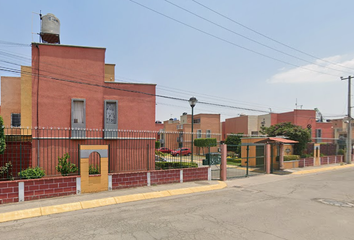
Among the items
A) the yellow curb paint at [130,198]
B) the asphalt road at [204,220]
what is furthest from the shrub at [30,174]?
the yellow curb paint at [130,198]

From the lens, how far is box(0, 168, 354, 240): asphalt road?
5.34m

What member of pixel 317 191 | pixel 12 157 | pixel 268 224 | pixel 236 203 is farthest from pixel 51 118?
pixel 317 191

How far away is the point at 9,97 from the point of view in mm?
15773

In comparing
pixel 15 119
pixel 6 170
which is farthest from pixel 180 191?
pixel 15 119

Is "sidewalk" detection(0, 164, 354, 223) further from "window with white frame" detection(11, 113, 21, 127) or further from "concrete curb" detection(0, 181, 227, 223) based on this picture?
"window with white frame" detection(11, 113, 21, 127)

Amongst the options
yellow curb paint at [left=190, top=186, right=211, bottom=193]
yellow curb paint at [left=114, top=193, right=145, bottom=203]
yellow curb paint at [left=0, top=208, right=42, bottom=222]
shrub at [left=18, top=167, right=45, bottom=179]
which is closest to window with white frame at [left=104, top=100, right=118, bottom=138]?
shrub at [left=18, top=167, right=45, bottom=179]

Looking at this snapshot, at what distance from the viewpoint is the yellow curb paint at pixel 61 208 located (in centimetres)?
711

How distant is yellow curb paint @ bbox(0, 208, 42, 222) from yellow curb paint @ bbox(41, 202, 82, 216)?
18 cm

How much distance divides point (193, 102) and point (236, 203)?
8902mm

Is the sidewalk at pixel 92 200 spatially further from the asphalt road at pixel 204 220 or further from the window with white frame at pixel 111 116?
the window with white frame at pixel 111 116

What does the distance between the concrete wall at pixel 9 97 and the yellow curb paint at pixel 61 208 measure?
11331 millimetres

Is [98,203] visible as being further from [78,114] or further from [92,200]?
[78,114]

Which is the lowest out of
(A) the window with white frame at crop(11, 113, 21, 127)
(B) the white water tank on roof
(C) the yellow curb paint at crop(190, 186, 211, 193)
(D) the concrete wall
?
(C) the yellow curb paint at crop(190, 186, 211, 193)

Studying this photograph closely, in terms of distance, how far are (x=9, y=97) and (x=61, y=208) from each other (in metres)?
12.3
